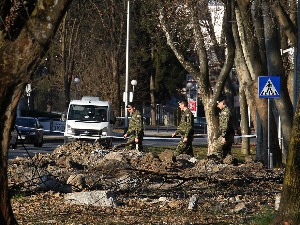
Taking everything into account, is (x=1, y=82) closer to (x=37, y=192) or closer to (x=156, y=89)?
(x=37, y=192)

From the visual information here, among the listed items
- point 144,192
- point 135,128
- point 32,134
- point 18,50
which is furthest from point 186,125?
point 32,134

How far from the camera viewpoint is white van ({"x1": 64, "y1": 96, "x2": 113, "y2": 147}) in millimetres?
39594

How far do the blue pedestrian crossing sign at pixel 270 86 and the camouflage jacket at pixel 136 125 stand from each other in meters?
3.47

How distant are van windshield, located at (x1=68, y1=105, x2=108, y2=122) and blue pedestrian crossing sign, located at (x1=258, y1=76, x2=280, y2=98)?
45.0ft

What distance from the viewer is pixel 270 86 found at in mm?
27062

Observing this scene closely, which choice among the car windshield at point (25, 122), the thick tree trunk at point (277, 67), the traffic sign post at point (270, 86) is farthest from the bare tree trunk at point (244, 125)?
the traffic sign post at point (270, 86)

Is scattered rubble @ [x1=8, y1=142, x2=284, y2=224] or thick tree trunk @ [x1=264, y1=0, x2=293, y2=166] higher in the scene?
thick tree trunk @ [x1=264, y1=0, x2=293, y2=166]

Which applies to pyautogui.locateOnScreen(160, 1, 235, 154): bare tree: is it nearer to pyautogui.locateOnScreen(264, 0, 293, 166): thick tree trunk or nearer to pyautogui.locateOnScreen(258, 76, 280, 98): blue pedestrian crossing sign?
pyautogui.locateOnScreen(264, 0, 293, 166): thick tree trunk

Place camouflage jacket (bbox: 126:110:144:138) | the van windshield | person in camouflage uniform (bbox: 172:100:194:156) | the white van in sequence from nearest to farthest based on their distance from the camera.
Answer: person in camouflage uniform (bbox: 172:100:194:156) → camouflage jacket (bbox: 126:110:144:138) → the white van → the van windshield

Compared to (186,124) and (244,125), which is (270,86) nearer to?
(186,124)

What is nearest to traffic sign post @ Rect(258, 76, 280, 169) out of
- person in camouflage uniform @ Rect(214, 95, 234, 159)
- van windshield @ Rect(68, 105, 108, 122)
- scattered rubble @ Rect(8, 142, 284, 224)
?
person in camouflage uniform @ Rect(214, 95, 234, 159)

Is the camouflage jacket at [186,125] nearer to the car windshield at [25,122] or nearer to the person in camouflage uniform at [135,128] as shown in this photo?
the person in camouflage uniform at [135,128]

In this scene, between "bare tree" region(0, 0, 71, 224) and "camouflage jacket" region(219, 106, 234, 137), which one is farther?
"camouflage jacket" region(219, 106, 234, 137)

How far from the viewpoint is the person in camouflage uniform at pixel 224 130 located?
23250 millimetres
